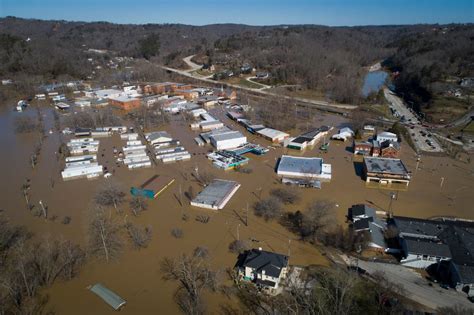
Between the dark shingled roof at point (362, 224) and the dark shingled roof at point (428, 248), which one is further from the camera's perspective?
the dark shingled roof at point (362, 224)

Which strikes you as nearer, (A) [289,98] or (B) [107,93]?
(A) [289,98]

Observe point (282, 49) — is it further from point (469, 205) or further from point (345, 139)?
point (469, 205)

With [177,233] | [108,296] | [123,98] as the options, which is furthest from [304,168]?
[123,98]

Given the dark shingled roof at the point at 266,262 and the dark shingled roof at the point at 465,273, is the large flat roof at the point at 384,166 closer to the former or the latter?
the dark shingled roof at the point at 465,273

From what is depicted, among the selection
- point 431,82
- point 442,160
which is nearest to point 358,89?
point 431,82

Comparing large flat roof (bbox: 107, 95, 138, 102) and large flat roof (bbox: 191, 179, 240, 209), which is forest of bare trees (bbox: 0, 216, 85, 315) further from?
large flat roof (bbox: 107, 95, 138, 102)

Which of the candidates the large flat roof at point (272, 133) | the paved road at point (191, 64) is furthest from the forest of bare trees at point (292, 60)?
the large flat roof at point (272, 133)

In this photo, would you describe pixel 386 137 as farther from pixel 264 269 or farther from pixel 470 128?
pixel 264 269
